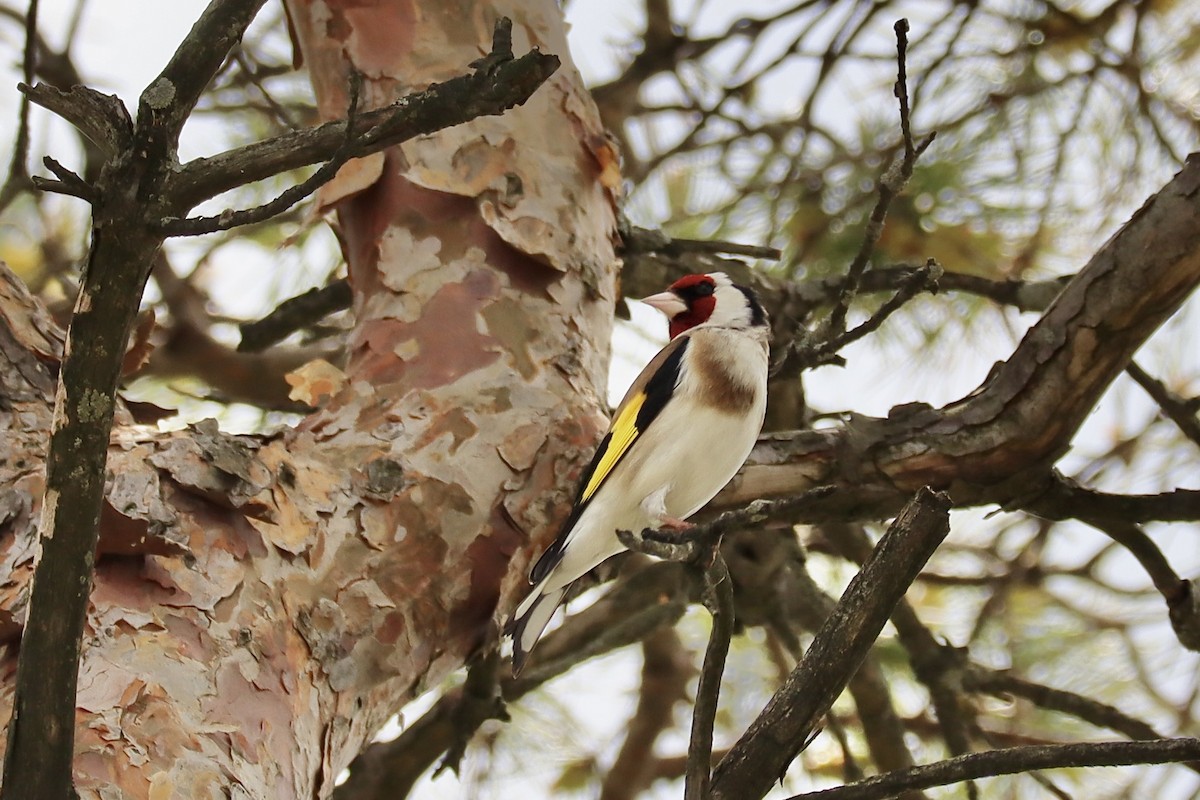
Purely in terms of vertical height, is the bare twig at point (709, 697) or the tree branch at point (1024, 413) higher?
the tree branch at point (1024, 413)

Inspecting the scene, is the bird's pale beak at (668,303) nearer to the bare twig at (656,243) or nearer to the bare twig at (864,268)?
the bare twig at (656,243)

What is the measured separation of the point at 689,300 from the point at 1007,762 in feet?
5.99

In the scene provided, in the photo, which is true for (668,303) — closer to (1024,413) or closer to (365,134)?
(1024,413)

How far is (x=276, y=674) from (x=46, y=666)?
533 millimetres

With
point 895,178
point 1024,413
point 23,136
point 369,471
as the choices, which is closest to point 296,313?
point 23,136

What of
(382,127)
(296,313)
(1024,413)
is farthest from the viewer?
(296,313)

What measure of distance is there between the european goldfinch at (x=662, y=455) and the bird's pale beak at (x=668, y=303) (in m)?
0.41

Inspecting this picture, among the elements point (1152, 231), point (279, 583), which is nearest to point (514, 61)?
point (279, 583)

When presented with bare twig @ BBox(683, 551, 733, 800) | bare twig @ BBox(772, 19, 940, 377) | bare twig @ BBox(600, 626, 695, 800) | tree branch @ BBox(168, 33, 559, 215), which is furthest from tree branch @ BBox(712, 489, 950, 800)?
bare twig @ BBox(600, 626, 695, 800)

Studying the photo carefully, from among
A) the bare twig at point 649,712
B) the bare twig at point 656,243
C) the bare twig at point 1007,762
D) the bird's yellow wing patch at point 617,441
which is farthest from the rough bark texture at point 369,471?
the bare twig at point 649,712

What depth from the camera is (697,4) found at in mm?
4461

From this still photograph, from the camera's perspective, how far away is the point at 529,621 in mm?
2418

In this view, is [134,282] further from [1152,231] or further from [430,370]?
[1152,231]

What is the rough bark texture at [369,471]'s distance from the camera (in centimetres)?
180
